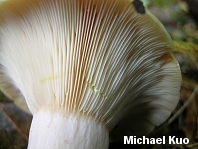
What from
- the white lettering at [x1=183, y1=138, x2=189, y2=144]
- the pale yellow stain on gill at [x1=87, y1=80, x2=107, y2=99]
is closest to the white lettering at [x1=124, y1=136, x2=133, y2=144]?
the white lettering at [x1=183, y1=138, x2=189, y2=144]

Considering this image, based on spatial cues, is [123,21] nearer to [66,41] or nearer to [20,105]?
[66,41]

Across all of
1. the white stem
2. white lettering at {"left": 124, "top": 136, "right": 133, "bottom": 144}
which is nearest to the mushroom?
the white stem

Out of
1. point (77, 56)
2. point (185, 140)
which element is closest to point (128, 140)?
point (185, 140)

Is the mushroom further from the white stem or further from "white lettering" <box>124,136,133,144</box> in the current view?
"white lettering" <box>124,136,133,144</box>

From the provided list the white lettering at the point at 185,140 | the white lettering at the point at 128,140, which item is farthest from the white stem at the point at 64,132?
the white lettering at the point at 185,140

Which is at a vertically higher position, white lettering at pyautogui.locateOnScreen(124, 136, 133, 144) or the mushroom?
the mushroom

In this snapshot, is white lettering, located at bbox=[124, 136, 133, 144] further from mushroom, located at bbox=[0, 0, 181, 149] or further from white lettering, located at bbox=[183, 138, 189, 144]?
mushroom, located at bbox=[0, 0, 181, 149]

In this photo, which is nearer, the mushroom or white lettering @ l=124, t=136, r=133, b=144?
the mushroom
